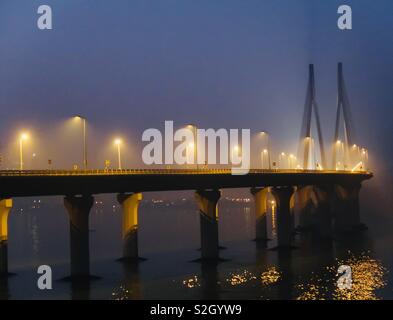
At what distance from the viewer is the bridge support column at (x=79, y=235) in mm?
61344

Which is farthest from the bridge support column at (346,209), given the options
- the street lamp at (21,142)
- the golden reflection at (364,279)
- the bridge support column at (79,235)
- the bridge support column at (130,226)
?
the street lamp at (21,142)

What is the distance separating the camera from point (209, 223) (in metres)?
79.2

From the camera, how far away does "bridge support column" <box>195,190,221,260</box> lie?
3041 inches

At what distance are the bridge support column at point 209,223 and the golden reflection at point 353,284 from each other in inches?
593

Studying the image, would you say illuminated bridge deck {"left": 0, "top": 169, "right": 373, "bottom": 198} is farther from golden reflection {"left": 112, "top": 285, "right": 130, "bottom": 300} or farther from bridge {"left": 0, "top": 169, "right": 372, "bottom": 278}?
golden reflection {"left": 112, "top": 285, "right": 130, "bottom": 300}

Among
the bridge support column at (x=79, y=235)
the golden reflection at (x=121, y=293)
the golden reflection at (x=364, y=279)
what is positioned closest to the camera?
the golden reflection at (x=121, y=293)

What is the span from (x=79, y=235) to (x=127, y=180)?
1008 cm

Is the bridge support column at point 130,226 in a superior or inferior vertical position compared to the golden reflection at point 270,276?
superior

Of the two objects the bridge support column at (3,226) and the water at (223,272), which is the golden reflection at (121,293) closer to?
the water at (223,272)

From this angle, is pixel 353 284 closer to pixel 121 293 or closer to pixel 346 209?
pixel 121 293

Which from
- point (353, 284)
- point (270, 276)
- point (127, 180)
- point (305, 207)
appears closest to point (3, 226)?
point (127, 180)
